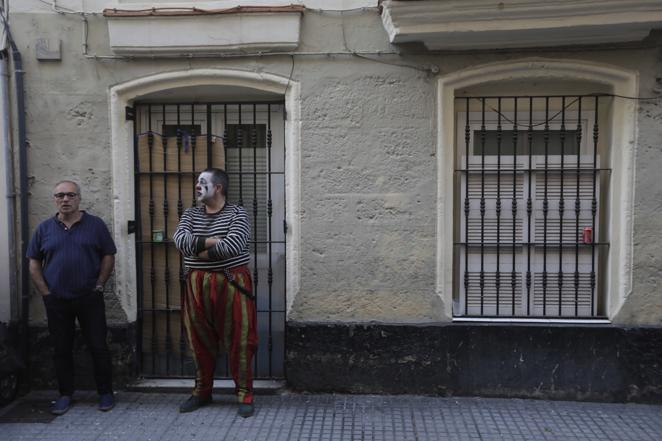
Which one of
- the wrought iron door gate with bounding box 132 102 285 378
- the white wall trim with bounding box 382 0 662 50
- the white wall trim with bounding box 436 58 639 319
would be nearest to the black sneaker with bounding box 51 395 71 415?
the wrought iron door gate with bounding box 132 102 285 378

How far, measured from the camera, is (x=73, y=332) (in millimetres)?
4609

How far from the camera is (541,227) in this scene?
192 inches

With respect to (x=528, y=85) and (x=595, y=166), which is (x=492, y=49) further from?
(x=595, y=166)

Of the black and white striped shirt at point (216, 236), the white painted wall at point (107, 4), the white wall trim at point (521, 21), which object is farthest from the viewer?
the white painted wall at point (107, 4)

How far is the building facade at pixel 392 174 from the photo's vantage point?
15.2 ft

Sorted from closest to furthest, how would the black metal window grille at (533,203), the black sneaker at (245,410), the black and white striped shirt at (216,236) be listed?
the black and white striped shirt at (216,236) < the black sneaker at (245,410) < the black metal window grille at (533,203)

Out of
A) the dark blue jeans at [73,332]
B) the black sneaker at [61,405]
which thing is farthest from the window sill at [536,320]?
the black sneaker at [61,405]

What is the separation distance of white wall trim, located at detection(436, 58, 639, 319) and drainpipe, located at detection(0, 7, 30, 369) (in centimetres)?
342

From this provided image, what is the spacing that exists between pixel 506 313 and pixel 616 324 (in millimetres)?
852

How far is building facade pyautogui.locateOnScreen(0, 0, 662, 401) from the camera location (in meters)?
4.62

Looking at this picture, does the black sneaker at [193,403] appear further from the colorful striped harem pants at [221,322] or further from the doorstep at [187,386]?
the doorstep at [187,386]

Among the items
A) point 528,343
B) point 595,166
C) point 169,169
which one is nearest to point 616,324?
point 528,343

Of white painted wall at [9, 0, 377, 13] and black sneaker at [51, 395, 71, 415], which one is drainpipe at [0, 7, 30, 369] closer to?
white painted wall at [9, 0, 377, 13]

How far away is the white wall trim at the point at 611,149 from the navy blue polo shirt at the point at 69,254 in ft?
8.95
